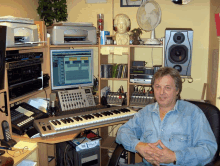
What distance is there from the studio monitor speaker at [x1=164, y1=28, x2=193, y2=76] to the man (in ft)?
2.68

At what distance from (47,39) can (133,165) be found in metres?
1.55

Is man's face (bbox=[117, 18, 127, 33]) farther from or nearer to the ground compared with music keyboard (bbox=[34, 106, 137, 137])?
farther from the ground

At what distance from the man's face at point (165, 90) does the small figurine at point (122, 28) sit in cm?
104

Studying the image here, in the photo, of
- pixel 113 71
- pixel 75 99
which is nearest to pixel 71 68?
pixel 75 99

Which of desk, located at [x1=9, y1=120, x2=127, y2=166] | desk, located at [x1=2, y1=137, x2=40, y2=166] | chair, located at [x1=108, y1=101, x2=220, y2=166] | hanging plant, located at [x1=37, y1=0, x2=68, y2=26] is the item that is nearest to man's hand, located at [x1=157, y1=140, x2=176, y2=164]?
chair, located at [x1=108, y1=101, x2=220, y2=166]

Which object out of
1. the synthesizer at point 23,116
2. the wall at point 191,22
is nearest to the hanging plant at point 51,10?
the wall at point 191,22

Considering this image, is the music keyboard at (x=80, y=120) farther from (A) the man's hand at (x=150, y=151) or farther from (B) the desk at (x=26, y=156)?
(A) the man's hand at (x=150, y=151)

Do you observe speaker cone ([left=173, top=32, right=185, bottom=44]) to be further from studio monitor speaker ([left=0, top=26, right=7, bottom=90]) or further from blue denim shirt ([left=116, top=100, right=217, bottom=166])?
studio monitor speaker ([left=0, top=26, right=7, bottom=90])

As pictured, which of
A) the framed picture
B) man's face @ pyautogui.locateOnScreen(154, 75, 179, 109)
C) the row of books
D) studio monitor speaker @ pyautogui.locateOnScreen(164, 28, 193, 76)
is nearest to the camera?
man's face @ pyautogui.locateOnScreen(154, 75, 179, 109)

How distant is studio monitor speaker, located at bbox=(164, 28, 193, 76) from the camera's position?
2.55 metres

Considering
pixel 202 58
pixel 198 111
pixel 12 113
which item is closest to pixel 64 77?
pixel 12 113

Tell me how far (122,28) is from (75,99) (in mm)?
963

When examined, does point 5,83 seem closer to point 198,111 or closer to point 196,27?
point 198,111

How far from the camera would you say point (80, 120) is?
2188 millimetres
